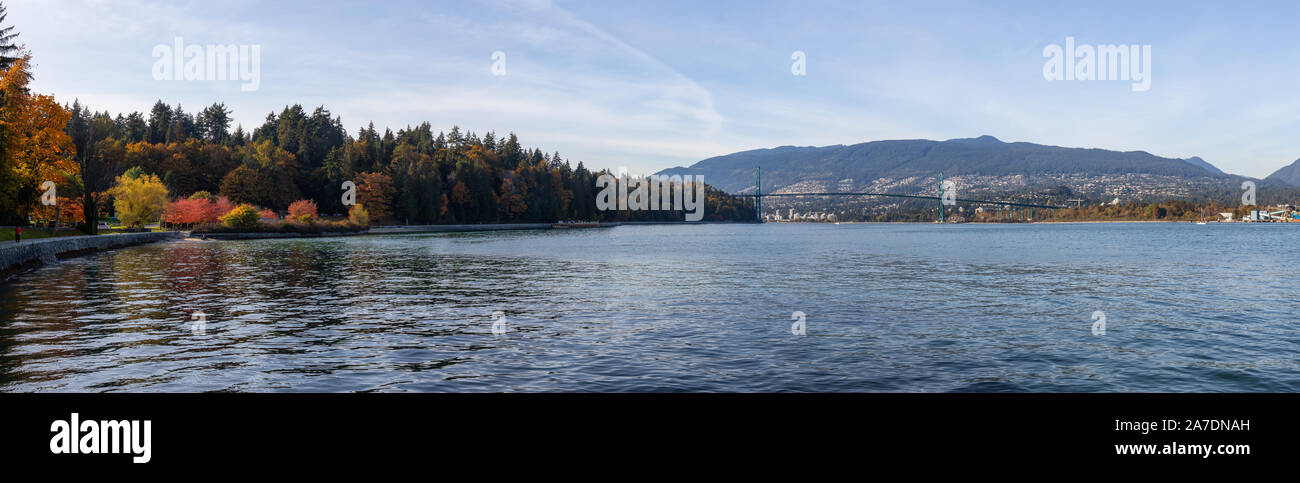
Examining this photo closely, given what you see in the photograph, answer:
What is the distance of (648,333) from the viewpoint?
70.2 feet

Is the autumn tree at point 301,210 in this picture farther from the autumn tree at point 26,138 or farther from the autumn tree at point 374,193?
the autumn tree at point 26,138

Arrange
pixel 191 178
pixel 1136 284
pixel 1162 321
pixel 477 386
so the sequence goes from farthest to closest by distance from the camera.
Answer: pixel 191 178
pixel 1136 284
pixel 1162 321
pixel 477 386

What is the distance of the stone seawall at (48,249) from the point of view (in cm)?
4278

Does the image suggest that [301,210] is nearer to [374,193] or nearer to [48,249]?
[374,193]

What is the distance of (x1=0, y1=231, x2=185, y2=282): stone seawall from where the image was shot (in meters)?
42.8

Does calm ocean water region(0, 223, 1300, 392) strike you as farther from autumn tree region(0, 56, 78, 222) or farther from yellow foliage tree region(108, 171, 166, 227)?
yellow foliage tree region(108, 171, 166, 227)

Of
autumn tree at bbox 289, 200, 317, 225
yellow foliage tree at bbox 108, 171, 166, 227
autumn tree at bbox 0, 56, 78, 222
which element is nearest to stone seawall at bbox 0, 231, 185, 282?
autumn tree at bbox 0, 56, 78, 222
